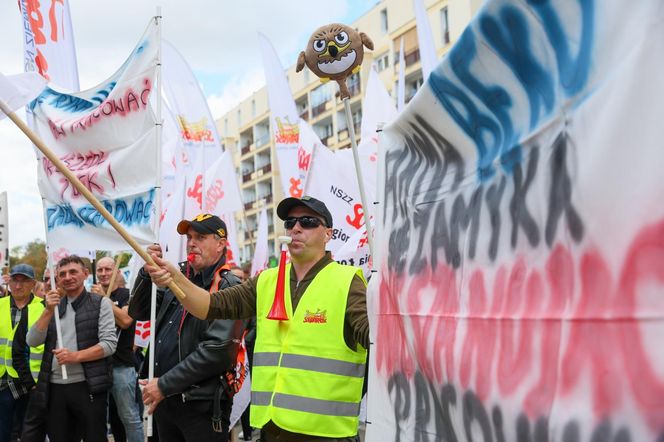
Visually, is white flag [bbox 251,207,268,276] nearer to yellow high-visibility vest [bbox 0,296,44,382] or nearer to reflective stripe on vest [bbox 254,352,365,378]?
yellow high-visibility vest [bbox 0,296,44,382]

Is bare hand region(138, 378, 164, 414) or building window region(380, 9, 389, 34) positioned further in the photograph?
building window region(380, 9, 389, 34)

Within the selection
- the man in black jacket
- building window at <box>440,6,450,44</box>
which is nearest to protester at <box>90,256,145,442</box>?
the man in black jacket

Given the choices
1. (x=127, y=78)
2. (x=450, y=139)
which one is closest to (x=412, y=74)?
(x=127, y=78)

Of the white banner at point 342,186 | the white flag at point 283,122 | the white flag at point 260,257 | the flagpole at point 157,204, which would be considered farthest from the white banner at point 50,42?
the white flag at point 260,257

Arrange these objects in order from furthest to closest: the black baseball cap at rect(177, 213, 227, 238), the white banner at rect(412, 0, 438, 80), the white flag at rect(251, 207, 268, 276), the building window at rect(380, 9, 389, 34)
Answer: the building window at rect(380, 9, 389, 34) → the white flag at rect(251, 207, 268, 276) → the white banner at rect(412, 0, 438, 80) → the black baseball cap at rect(177, 213, 227, 238)

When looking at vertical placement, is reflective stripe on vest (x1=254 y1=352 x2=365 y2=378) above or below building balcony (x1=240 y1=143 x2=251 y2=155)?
below

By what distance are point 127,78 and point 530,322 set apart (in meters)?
3.83

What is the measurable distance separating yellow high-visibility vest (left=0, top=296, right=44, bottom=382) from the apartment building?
16.2 meters

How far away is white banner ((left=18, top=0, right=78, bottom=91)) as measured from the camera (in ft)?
18.1

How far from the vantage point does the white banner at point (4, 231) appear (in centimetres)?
903

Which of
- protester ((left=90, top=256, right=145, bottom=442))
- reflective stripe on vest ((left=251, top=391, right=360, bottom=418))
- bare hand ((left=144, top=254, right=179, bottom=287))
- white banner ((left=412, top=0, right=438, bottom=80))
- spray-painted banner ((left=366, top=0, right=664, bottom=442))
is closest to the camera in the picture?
spray-painted banner ((left=366, top=0, right=664, bottom=442))

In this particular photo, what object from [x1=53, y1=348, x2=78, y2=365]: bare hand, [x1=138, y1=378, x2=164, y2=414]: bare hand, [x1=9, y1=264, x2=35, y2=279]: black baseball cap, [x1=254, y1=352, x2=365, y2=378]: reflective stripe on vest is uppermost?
[x1=9, y1=264, x2=35, y2=279]: black baseball cap

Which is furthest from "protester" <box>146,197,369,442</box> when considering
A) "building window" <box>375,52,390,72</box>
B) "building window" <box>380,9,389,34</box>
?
"building window" <box>380,9,389,34</box>

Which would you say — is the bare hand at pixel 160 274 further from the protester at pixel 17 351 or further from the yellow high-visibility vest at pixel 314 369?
the protester at pixel 17 351
